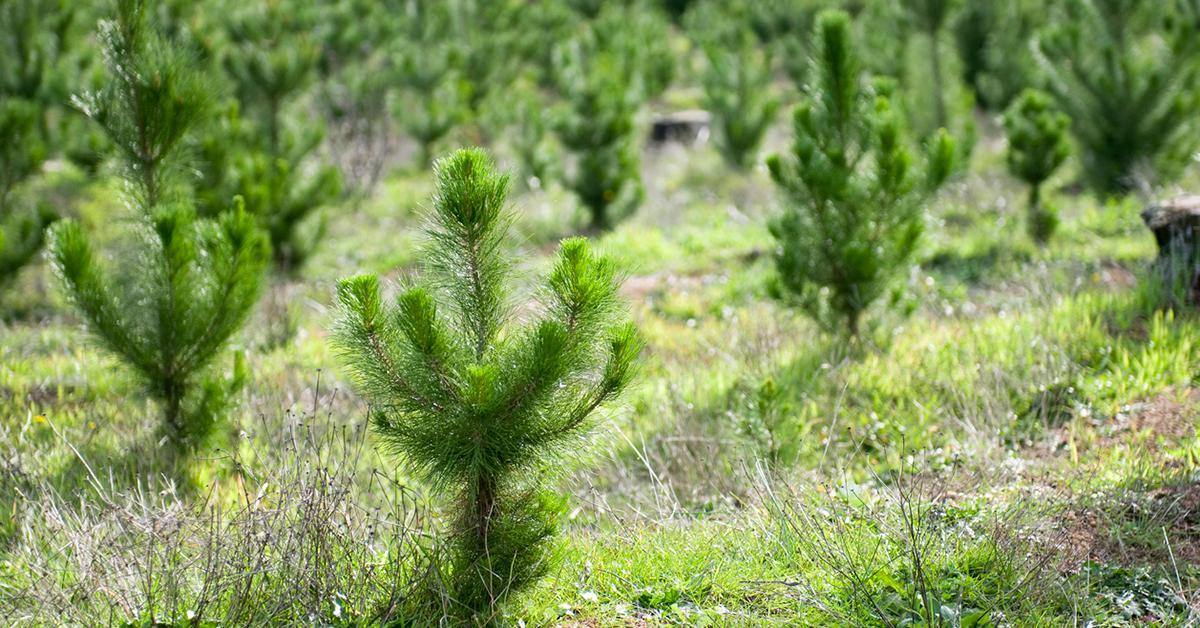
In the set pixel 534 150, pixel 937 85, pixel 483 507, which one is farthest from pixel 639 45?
pixel 483 507

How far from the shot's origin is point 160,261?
4.55 m

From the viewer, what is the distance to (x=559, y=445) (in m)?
3.16

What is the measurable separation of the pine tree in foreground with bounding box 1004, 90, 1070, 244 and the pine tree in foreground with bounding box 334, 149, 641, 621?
241 inches

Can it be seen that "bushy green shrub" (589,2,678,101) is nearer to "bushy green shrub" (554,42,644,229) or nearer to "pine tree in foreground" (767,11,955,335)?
"bushy green shrub" (554,42,644,229)

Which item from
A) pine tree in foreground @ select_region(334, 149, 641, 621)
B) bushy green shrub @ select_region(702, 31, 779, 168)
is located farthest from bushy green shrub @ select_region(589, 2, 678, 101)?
pine tree in foreground @ select_region(334, 149, 641, 621)

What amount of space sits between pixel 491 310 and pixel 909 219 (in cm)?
349

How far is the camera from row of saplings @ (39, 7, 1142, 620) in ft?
9.82

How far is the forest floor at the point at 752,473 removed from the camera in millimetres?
3217

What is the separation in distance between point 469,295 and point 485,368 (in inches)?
14.4

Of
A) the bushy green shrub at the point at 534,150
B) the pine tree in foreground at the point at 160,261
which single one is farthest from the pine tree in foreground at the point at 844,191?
the bushy green shrub at the point at 534,150

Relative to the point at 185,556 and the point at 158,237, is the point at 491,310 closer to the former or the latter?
the point at 185,556

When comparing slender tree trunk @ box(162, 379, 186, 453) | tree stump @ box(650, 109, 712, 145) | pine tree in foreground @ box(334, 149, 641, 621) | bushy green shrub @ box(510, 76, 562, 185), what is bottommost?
tree stump @ box(650, 109, 712, 145)

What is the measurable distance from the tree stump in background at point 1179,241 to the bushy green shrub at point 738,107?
7.00 metres

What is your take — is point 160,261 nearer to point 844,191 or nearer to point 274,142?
point 844,191
